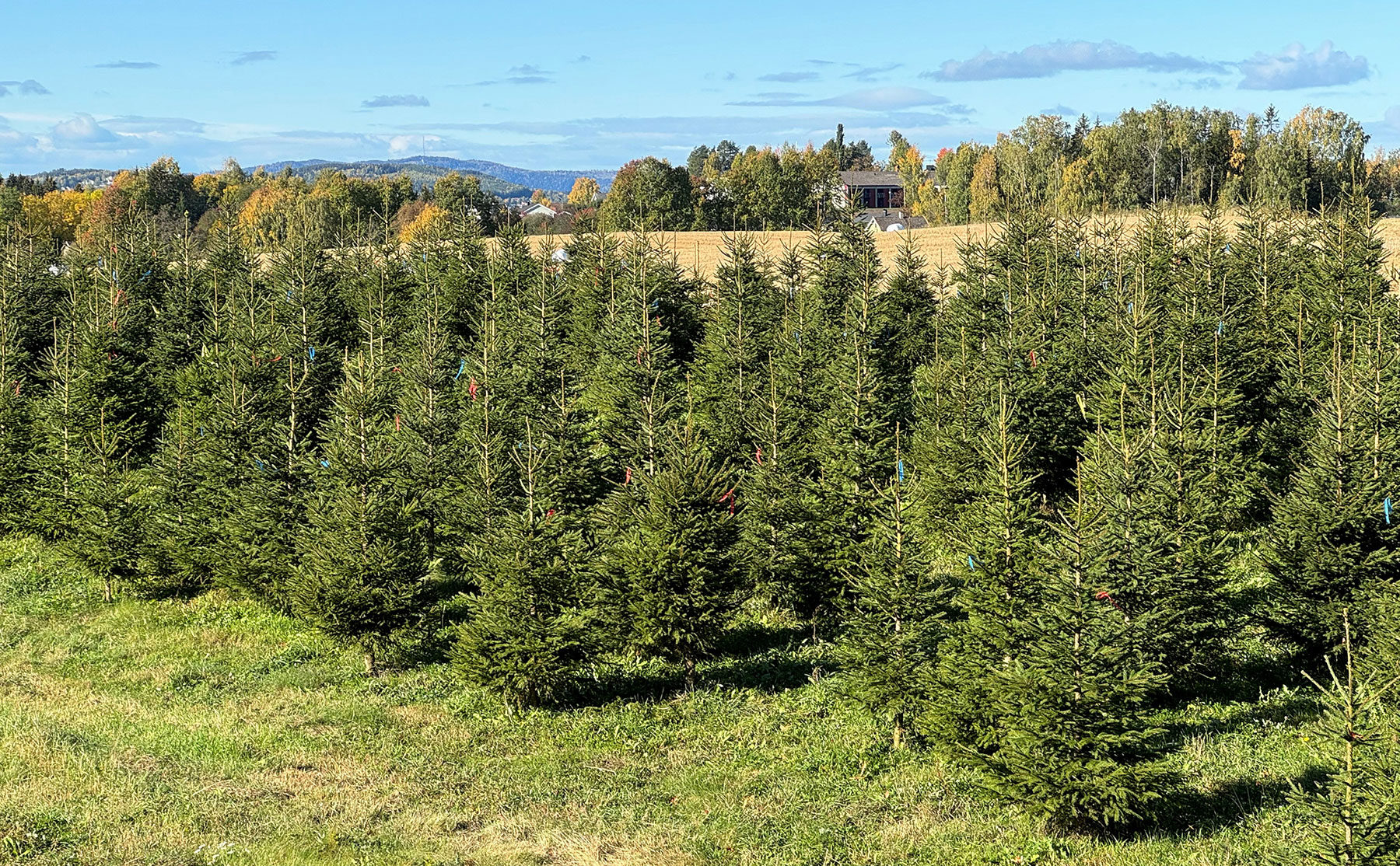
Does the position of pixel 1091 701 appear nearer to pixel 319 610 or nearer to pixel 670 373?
pixel 319 610

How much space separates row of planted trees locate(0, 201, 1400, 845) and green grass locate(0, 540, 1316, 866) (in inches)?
31.9

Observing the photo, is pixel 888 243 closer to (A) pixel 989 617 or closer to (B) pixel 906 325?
(B) pixel 906 325

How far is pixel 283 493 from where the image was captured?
2283 centimetres

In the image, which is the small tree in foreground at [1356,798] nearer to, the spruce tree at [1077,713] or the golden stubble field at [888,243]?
the spruce tree at [1077,713]

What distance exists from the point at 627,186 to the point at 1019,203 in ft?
206

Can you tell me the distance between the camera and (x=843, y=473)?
2058 centimetres

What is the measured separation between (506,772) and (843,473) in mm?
7631

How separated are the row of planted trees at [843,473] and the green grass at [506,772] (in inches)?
31.9

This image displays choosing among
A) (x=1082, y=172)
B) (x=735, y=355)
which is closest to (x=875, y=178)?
(x=1082, y=172)

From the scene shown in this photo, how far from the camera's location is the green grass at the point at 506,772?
14.0 metres

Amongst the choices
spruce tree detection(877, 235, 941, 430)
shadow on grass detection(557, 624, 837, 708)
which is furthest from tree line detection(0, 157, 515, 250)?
shadow on grass detection(557, 624, 837, 708)

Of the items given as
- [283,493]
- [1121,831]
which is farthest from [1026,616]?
[283,493]

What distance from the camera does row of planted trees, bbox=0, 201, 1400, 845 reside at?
15.5 meters

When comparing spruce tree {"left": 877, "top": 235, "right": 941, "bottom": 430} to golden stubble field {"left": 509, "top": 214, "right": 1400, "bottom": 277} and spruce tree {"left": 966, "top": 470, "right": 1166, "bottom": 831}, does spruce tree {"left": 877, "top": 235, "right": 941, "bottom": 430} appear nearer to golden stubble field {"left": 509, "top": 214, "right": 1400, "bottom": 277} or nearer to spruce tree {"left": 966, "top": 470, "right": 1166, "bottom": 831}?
spruce tree {"left": 966, "top": 470, "right": 1166, "bottom": 831}
